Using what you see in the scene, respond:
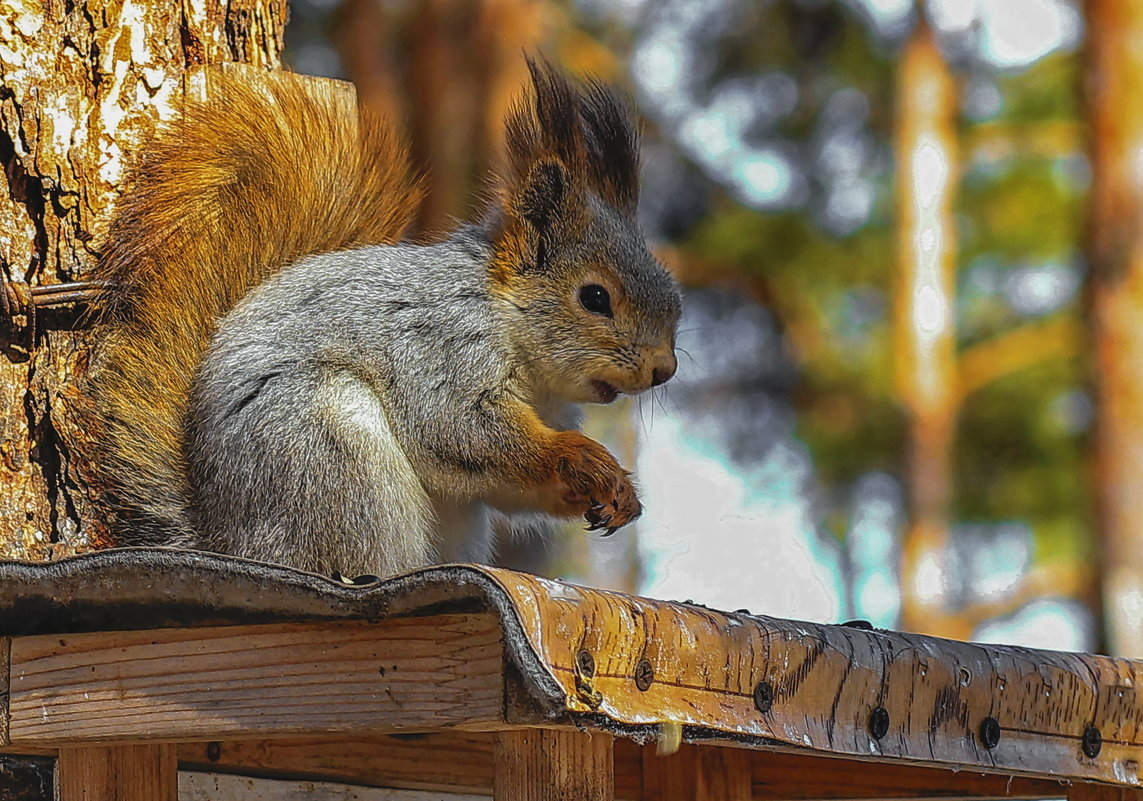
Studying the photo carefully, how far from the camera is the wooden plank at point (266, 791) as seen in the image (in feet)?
5.52

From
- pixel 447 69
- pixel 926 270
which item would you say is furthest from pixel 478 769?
pixel 926 270

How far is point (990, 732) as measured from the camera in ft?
5.18

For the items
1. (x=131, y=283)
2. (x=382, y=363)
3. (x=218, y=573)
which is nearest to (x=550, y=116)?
(x=382, y=363)

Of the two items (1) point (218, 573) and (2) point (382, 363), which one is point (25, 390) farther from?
(1) point (218, 573)

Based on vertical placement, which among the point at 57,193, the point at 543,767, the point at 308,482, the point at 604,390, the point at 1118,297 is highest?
Result: the point at 1118,297

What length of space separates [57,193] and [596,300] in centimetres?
69

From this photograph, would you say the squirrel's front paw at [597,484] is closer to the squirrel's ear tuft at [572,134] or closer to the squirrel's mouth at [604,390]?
the squirrel's mouth at [604,390]

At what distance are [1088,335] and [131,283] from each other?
4.16 m

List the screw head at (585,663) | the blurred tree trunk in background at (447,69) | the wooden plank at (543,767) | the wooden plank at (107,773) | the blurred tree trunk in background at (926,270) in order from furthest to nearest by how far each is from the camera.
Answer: the blurred tree trunk in background at (926,270)
the blurred tree trunk in background at (447,69)
the wooden plank at (107,773)
the wooden plank at (543,767)
the screw head at (585,663)

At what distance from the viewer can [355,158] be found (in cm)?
201

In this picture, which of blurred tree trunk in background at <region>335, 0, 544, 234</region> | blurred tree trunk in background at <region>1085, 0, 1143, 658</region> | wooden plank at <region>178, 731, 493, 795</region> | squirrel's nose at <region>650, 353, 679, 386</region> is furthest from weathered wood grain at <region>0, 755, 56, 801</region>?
blurred tree trunk in background at <region>1085, 0, 1143, 658</region>

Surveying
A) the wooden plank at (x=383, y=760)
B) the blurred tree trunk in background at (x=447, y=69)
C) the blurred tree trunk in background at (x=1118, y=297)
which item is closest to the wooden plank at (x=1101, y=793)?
the wooden plank at (x=383, y=760)

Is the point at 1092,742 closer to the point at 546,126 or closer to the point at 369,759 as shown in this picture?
the point at 369,759

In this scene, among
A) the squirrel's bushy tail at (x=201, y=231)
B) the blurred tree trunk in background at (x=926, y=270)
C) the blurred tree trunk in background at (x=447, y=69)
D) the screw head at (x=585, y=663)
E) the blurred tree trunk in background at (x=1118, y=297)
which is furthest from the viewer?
the blurred tree trunk in background at (x=926, y=270)
